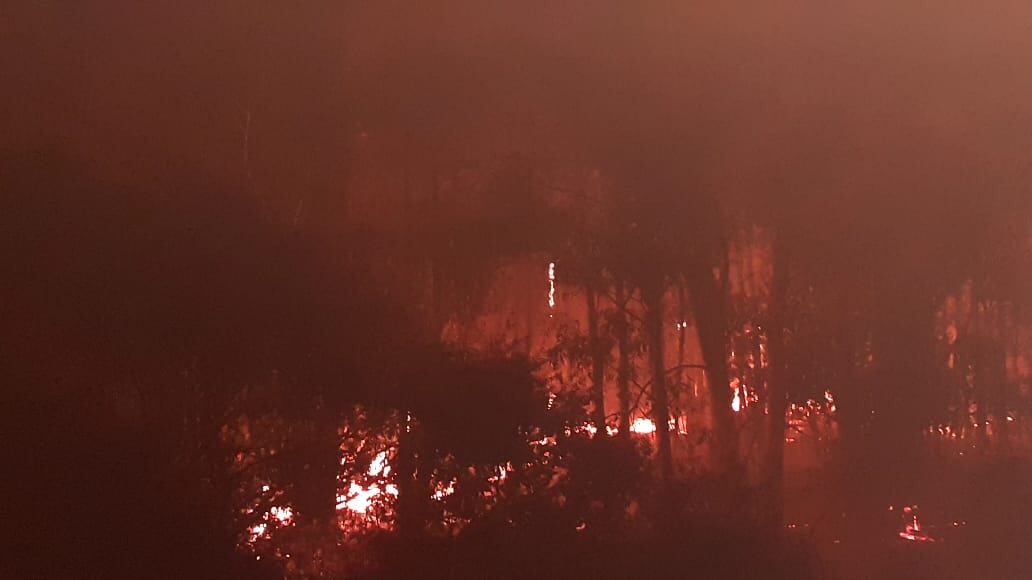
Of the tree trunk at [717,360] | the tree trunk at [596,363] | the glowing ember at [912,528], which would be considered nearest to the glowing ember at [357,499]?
the tree trunk at [596,363]

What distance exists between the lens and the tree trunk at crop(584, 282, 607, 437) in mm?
1123

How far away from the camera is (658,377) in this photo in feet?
3.75

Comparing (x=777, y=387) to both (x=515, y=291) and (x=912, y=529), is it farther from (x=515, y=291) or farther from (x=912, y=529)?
(x=515, y=291)

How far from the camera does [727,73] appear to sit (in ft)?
3.92

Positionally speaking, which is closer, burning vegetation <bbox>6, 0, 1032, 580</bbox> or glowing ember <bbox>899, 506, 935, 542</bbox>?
burning vegetation <bbox>6, 0, 1032, 580</bbox>

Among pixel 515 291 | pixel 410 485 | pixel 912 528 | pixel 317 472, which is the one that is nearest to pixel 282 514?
pixel 317 472

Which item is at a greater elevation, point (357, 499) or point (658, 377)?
point (658, 377)

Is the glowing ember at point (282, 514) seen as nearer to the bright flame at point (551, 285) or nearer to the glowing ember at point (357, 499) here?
the glowing ember at point (357, 499)

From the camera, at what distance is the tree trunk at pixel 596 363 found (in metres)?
1.12

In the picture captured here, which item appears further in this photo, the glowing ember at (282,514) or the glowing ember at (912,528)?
the glowing ember at (912,528)

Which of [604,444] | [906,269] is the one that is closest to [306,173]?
[604,444]

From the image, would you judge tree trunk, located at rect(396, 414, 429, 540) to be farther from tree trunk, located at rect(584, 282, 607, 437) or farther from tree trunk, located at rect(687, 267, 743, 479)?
tree trunk, located at rect(687, 267, 743, 479)

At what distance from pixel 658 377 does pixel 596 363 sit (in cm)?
10

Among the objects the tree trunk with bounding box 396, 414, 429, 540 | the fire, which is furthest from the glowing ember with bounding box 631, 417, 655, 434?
the fire
